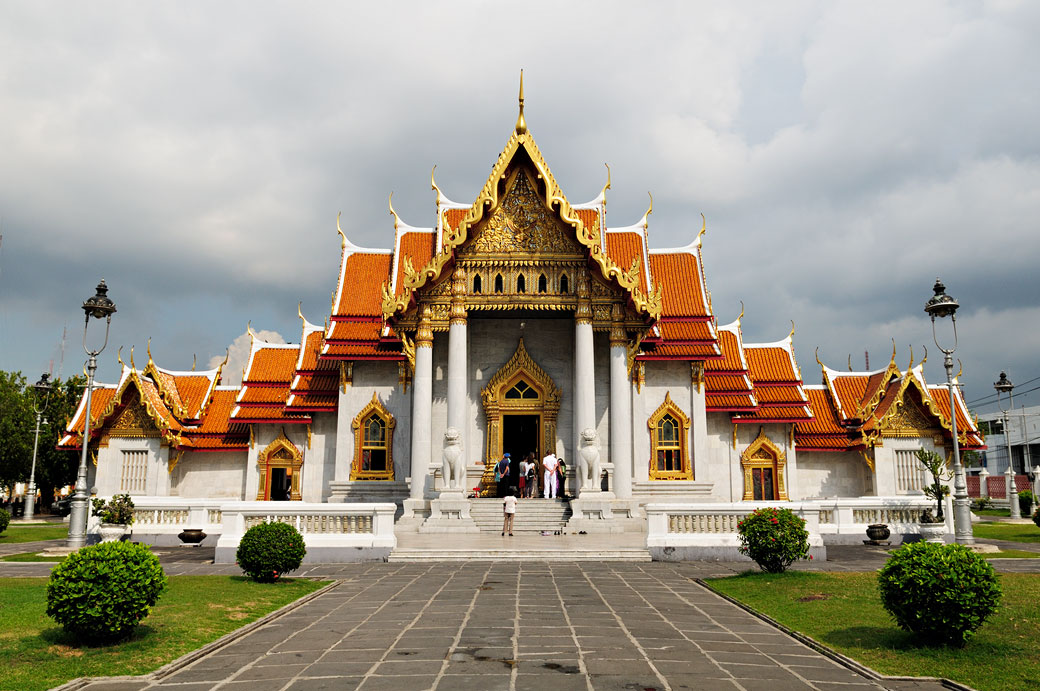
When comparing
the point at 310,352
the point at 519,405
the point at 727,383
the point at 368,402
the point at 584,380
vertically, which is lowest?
the point at 519,405

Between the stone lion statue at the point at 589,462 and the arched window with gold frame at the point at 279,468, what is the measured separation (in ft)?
35.8

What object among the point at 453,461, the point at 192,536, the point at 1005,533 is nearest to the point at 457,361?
the point at 453,461

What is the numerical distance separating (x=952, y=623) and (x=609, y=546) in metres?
9.48

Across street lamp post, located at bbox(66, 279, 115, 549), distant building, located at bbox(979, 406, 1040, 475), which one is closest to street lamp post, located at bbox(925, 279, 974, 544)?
street lamp post, located at bbox(66, 279, 115, 549)

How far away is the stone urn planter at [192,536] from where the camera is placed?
18812mm

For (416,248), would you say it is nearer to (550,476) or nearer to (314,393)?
(314,393)

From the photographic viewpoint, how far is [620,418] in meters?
21.8

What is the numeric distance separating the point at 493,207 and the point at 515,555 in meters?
10.5

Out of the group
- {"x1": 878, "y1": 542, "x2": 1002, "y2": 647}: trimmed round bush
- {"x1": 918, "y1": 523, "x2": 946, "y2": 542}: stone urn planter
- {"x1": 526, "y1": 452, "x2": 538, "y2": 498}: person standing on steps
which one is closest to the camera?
{"x1": 878, "y1": 542, "x2": 1002, "y2": 647}: trimmed round bush

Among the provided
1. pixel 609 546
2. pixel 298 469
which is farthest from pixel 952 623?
pixel 298 469

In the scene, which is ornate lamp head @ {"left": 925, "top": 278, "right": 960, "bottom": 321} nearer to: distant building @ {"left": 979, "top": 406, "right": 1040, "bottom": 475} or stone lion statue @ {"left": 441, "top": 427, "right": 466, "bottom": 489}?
stone lion statue @ {"left": 441, "top": 427, "right": 466, "bottom": 489}

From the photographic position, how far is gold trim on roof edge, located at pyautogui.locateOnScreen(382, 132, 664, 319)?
21609 mm

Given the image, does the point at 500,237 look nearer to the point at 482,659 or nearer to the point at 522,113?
the point at 522,113

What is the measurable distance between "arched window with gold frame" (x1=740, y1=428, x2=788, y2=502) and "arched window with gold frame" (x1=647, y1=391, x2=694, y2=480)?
9.78ft
